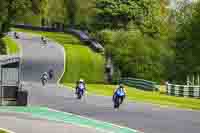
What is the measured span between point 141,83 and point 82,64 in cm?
1526

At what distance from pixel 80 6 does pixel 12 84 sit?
6918 cm

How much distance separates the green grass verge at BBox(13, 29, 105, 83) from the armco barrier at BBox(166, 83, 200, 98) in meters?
17.2

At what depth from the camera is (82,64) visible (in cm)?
7994

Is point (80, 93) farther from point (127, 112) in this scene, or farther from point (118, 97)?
point (127, 112)

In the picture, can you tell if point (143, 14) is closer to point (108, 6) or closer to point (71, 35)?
point (108, 6)

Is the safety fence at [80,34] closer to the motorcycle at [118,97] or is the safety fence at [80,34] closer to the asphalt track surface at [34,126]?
the motorcycle at [118,97]

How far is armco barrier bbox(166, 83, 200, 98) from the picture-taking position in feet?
Answer: 175

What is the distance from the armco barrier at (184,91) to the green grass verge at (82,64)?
1719 cm

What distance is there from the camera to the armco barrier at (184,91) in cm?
5325

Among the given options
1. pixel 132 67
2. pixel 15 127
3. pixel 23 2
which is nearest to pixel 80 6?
pixel 132 67

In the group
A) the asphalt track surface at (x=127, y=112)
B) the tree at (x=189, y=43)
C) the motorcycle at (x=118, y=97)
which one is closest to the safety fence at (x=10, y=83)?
the asphalt track surface at (x=127, y=112)

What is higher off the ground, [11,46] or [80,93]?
[11,46]

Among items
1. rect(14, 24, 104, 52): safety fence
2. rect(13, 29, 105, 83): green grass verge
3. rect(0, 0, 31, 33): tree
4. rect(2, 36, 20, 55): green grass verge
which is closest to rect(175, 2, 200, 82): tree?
rect(13, 29, 105, 83): green grass verge

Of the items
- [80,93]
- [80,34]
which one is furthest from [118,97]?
[80,34]
